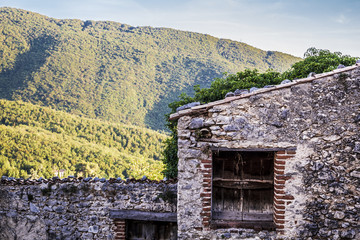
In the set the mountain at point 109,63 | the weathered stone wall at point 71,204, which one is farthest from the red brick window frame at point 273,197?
the mountain at point 109,63

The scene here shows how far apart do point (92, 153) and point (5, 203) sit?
1178 inches

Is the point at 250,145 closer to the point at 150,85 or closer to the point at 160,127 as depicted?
the point at 160,127

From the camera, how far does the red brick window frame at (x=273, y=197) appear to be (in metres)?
4.49

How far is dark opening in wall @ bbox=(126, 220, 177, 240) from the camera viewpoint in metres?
6.52

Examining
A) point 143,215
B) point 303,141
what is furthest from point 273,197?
point 143,215

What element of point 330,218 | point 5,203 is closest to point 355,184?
point 330,218

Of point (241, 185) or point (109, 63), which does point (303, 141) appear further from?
point (109, 63)

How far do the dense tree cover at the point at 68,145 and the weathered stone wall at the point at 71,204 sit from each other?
16.7 meters

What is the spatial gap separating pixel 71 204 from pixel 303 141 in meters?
5.31

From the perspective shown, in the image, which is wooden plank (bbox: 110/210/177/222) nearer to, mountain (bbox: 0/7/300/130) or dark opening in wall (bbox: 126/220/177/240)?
dark opening in wall (bbox: 126/220/177/240)

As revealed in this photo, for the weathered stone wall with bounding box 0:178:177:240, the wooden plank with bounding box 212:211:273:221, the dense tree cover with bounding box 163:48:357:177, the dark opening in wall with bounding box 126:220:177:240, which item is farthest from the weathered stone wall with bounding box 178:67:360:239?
the dense tree cover with bounding box 163:48:357:177

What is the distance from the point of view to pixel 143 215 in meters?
6.34

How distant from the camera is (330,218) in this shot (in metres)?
4.53

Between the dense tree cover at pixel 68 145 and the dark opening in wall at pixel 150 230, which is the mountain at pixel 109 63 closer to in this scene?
the dense tree cover at pixel 68 145
